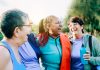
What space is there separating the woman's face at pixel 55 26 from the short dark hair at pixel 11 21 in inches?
91.1

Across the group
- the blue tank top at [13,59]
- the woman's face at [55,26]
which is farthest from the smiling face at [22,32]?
the woman's face at [55,26]

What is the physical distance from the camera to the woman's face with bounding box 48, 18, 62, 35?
5.80 m

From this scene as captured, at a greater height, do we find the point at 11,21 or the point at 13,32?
the point at 11,21

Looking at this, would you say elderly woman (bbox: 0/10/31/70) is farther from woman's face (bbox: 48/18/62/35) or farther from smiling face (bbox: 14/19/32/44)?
woman's face (bbox: 48/18/62/35)

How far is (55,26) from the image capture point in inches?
228

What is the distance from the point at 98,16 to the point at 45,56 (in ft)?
104

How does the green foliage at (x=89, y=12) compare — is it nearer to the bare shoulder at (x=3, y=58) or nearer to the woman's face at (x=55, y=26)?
the woman's face at (x=55, y=26)

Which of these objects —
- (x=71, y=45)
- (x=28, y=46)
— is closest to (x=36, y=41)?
(x=28, y=46)

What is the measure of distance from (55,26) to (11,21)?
2403 mm

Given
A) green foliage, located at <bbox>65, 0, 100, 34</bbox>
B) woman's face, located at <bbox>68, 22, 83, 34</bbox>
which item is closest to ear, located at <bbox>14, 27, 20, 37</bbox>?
woman's face, located at <bbox>68, 22, 83, 34</bbox>

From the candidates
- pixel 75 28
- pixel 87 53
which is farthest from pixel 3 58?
pixel 75 28

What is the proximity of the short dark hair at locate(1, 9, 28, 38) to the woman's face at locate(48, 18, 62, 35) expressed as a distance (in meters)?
2.31

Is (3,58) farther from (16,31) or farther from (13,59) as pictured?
(16,31)

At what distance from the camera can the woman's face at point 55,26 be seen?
228 inches
